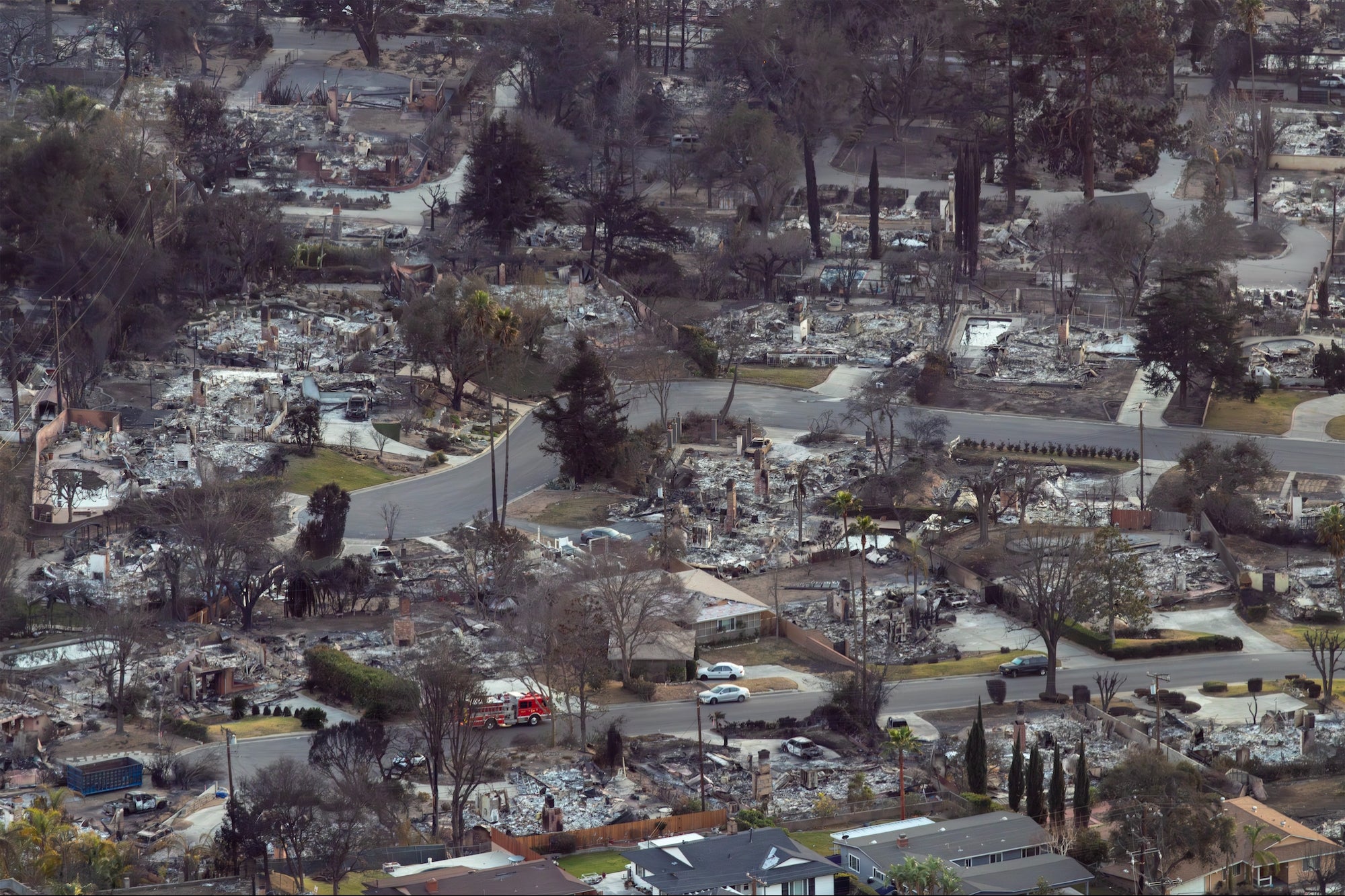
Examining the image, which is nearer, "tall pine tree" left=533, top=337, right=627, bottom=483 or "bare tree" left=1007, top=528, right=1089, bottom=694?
"bare tree" left=1007, top=528, right=1089, bottom=694

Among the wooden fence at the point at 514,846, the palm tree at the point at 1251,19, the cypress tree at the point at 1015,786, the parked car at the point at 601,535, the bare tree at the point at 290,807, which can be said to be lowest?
the parked car at the point at 601,535

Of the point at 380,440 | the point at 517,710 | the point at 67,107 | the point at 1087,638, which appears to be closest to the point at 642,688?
the point at 517,710

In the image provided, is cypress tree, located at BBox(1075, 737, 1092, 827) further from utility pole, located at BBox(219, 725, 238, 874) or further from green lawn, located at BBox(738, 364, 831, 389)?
green lawn, located at BBox(738, 364, 831, 389)

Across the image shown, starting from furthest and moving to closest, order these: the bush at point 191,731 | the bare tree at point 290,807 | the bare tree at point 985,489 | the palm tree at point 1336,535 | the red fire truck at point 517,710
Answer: the bare tree at point 985,489
the palm tree at point 1336,535
the red fire truck at point 517,710
the bush at point 191,731
the bare tree at point 290,807

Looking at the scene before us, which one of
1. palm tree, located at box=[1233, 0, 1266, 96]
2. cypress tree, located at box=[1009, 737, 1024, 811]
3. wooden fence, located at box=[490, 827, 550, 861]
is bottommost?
wooden fence, located at box=[490, 827, 550, 861]

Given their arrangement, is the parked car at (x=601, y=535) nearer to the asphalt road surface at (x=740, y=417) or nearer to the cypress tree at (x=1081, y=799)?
the asphalt road surface at (x=740, y=417)

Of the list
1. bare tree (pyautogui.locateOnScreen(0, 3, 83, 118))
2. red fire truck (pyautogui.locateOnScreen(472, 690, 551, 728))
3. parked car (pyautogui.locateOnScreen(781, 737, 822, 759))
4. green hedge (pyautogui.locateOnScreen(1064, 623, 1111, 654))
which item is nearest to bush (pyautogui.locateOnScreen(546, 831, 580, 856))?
red fire truck (pyautogui.locateOnScreen(472, 690, 551, 728))

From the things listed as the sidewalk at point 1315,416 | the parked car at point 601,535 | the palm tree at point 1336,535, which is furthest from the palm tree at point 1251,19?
the parked car at point 601,535
